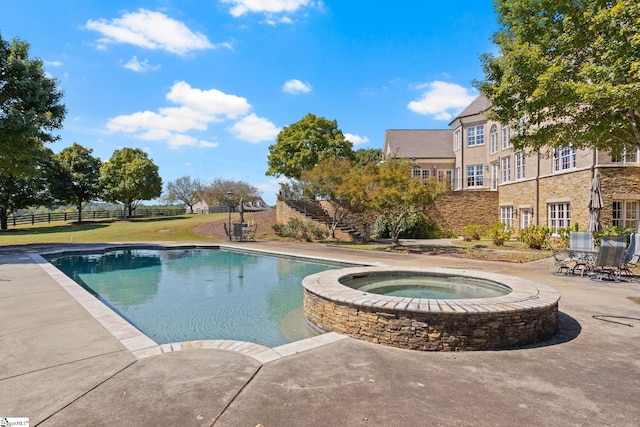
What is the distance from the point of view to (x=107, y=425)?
3020 millimetres

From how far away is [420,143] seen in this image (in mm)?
34938

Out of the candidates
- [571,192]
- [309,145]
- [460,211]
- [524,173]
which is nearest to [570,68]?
[571,192]

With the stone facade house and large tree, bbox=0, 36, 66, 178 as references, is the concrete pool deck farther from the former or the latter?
the stone facade house

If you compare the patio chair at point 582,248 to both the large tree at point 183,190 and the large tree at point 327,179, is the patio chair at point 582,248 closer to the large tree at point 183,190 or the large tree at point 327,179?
the large tree at point 327,179

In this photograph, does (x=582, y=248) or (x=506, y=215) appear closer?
(x=582, y=248)

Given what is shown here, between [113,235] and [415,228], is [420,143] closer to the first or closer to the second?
[415,228]

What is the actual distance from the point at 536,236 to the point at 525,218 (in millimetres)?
5505

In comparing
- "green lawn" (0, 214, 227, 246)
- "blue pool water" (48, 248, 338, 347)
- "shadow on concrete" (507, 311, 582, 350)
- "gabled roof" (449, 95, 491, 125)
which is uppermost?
"gabled roof" (449, 95, 491, 125)

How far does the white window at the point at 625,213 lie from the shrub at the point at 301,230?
15.6 meters

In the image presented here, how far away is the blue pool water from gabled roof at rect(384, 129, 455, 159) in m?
21.6

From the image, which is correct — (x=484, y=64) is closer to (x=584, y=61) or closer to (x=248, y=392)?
(x=584, y=61)

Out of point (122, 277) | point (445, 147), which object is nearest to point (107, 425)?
point (122, 277)

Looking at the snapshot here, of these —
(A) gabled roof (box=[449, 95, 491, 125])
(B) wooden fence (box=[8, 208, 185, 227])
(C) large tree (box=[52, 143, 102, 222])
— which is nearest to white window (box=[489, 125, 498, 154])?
(A) gabled roof (box=[449, 95, 491, 125])

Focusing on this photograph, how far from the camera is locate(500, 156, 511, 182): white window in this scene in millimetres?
24859
